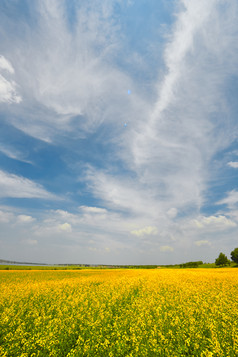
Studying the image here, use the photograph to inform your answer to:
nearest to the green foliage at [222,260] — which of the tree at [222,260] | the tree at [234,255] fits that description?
the tree at [222,260]

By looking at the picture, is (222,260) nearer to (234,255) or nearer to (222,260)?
(222,260)

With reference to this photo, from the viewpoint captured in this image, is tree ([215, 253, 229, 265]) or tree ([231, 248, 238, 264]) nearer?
tree ([231, 248, 238, 264])

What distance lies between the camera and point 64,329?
282 inches

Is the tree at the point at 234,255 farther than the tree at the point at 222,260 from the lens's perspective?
No

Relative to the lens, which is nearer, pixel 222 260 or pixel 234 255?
pixel 234 255

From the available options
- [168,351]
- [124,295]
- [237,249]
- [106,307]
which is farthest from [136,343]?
[237,249]

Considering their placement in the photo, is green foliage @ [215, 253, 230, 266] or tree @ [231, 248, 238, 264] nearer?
tree @ [231, 248, 238, 264]

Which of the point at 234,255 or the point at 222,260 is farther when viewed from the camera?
the point at 222,260

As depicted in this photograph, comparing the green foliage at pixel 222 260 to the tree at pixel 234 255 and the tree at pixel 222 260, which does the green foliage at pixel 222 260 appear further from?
the tree at pixel 234 255

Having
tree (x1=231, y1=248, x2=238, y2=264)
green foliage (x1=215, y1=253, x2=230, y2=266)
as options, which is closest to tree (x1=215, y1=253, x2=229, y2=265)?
green foliage (x1=215, y1=253, x2=230, y2=266)

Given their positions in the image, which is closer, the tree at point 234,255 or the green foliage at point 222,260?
the tree at point 234,255

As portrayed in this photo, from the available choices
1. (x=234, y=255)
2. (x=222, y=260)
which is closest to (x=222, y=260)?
(x=222, y=260)

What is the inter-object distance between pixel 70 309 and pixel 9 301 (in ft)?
15.5

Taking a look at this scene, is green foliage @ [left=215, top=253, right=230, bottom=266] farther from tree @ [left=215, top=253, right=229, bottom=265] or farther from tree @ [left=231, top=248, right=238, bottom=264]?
tree @ [left=231, top=248, right=238, bottom=264]
